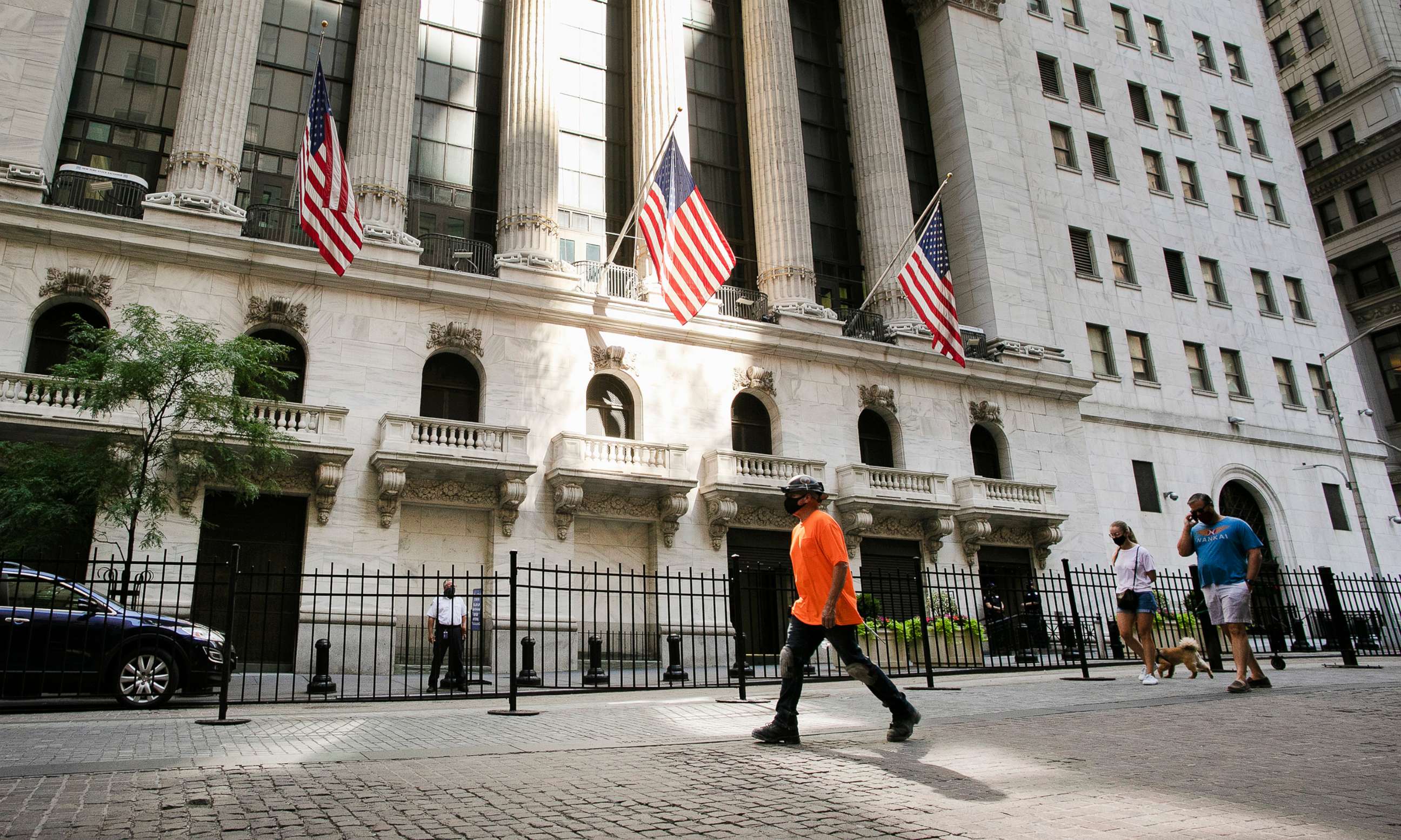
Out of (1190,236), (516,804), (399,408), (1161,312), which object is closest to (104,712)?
(516,804)

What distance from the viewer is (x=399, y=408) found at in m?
23.2

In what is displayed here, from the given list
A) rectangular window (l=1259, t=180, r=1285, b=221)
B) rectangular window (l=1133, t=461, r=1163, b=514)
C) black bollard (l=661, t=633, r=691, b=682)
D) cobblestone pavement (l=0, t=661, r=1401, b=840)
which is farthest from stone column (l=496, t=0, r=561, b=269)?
rectangular window (l=1259, t=180, r=1285, b=221)

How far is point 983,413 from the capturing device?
31.8 meters

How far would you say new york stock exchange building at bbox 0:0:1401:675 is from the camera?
73.4 feet

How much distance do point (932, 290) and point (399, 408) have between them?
575 inches

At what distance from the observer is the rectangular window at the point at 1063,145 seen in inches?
1531

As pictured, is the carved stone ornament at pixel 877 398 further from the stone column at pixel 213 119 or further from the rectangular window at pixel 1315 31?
the rectangular window at pixel 1315 31

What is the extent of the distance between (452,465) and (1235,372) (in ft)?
114

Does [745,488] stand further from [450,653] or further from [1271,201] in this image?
[1271,201]

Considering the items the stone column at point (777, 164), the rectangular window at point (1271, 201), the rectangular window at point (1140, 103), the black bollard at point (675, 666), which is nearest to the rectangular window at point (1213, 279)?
the rectangular window at point (1271, 201)

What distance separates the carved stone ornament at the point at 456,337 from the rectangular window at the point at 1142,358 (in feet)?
87.7

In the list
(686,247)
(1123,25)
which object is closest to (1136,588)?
(686,247)

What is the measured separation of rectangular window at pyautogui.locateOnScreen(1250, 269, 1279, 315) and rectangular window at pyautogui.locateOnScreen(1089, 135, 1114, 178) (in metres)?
8.93

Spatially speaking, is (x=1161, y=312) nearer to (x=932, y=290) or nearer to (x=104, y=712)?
(x=932, y=290)
